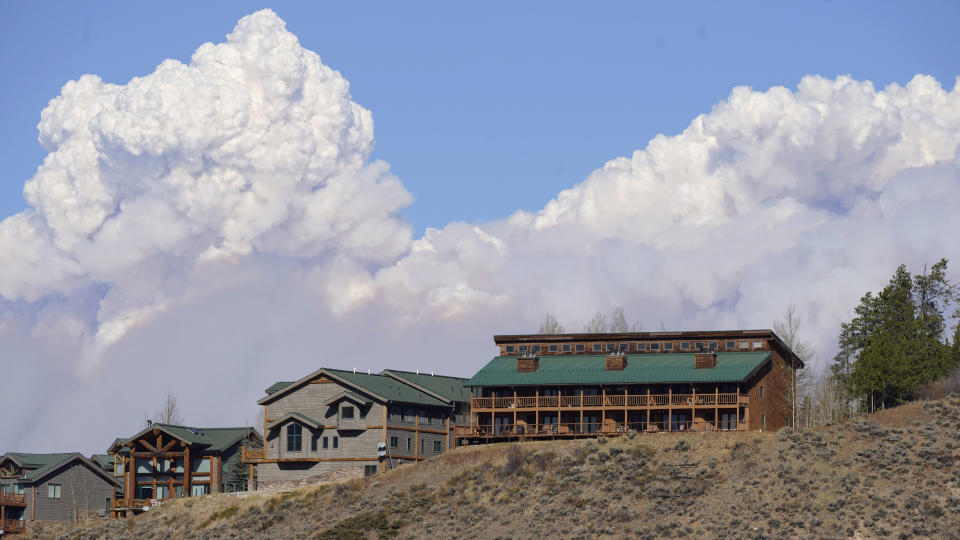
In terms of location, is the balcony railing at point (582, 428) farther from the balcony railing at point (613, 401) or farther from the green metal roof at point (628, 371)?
the green metal roof at point (628, 371)

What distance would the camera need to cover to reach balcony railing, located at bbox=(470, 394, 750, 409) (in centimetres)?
9112

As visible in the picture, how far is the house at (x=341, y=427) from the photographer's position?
9669cm

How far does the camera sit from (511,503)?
265 feet

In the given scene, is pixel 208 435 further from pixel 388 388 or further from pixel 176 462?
pixel 388 388

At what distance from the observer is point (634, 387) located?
94.1 meters

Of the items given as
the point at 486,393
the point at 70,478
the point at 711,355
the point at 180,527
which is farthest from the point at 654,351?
the point at 70,478

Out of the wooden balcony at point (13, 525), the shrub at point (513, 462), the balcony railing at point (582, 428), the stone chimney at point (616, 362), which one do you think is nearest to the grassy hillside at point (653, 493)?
the shrub at point (513, 462)

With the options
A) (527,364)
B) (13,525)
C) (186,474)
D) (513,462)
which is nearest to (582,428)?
(527,364)

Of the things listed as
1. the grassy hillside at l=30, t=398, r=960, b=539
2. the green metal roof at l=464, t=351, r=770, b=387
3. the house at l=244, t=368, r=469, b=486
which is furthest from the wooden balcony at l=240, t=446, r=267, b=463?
the green metal roof at l=464, t=351, r=770, b=387

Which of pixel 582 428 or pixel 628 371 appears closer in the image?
pixel 582 428

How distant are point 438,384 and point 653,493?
30563 mm

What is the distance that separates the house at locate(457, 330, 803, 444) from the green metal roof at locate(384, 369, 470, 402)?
5738mm

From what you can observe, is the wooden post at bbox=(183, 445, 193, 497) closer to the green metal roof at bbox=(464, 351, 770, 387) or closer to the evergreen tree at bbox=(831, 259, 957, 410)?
the green metal roof at bbox=(464, 351, 770, 387)

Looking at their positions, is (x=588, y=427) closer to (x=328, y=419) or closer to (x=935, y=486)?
(x=328, y=419)
